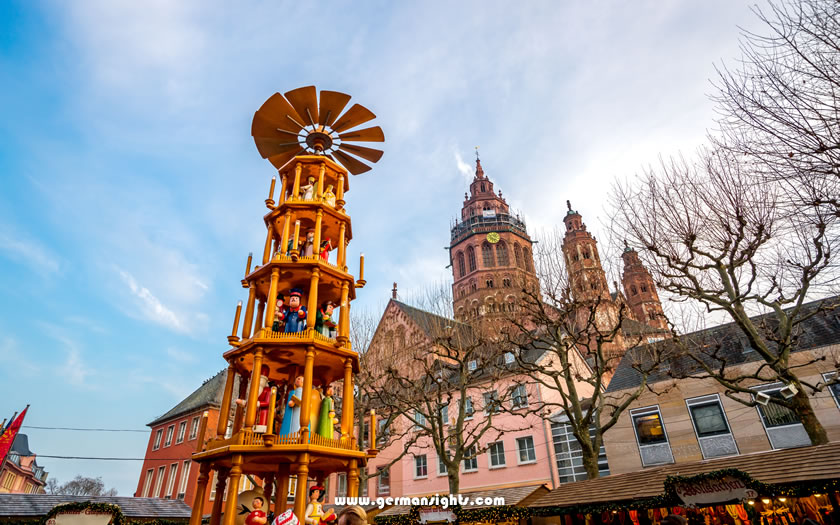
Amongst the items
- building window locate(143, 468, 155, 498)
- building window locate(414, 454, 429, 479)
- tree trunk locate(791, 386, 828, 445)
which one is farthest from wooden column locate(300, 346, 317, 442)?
building window locate(143, 468, 155, 498)

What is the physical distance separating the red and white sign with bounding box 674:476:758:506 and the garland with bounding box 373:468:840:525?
0.27 feet

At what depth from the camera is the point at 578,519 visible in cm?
1599

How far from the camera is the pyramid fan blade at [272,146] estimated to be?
1145 centimetres

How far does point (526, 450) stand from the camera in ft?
87.1

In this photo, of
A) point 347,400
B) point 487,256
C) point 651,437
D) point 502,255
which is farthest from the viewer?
point 502,255

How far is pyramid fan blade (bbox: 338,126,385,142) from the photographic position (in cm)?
1183

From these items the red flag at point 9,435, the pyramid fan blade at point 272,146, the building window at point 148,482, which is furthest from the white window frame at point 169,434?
the pyramid fan blade at point 272,146

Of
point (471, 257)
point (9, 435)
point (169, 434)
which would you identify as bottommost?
point (9, 435)

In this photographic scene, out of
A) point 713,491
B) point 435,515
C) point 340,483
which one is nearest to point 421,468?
point 340,483

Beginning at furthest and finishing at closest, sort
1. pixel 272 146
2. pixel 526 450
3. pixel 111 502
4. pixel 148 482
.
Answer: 1. pixel 148 482
2. pixel 526 450
3. pixel 111 502
4. pixel 272 146

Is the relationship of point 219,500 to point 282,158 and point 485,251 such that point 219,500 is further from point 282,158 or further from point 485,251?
point 485,251

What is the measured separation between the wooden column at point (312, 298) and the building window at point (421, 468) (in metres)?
23.8

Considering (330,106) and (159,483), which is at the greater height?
(330,106)

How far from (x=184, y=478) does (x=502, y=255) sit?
46354 mm
